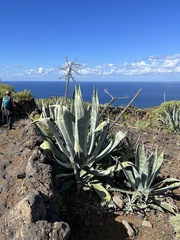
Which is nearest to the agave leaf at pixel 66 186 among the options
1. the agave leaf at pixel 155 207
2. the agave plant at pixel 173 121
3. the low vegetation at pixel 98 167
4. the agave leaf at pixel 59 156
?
the low vegetation at pixel 98 167

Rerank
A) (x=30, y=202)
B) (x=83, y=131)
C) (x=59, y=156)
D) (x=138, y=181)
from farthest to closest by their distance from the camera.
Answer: (x=59, y=156), (x=83, y=131), (x=138, y=181), (x=30, y=202)

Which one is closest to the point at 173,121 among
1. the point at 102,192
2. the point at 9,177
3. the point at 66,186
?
the point at 102,192

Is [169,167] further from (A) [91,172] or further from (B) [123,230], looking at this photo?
(B) [123,230]

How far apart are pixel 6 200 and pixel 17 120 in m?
7.07

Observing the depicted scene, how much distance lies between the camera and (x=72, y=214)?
11.8ft

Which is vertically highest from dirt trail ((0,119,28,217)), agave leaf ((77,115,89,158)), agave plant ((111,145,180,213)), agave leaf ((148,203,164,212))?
agave leaf ((77,115,89,158))

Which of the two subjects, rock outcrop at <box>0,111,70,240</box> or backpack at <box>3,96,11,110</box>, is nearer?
rock outcrop at <box>0,111,70,240</box>

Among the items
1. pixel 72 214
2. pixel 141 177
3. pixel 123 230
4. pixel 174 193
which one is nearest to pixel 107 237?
pixel 123 230

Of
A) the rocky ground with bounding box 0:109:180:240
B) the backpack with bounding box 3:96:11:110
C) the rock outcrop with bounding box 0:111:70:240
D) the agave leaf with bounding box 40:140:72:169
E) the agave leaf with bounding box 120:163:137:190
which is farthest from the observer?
the backpack with bounding box 3:96:11:110

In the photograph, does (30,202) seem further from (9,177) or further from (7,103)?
(7,103)

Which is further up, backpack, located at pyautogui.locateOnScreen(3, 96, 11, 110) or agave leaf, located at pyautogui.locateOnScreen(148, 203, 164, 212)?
backpack, located at pyautogui.locateOnScreen(3, 96, 11, 110)

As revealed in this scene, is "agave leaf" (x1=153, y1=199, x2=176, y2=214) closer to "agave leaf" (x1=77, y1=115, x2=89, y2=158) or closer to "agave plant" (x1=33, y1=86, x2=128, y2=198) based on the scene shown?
"agave plant" (x1=33, y1=86, x2=128, y2=198)

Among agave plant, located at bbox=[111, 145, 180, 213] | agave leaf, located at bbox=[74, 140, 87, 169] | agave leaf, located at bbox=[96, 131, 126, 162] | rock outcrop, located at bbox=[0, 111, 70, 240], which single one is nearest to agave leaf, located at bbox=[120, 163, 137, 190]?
agave plant, located at bbox=[111, 145, 180, 213]

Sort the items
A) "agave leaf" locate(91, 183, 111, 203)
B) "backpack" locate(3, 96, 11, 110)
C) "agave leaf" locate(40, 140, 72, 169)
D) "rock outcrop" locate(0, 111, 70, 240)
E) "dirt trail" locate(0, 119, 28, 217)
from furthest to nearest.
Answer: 1. "backpack" locate(3, 96, 11, 110)
2. "agave leaf" locate(40, 140, 72, 169)
3. "agave leaf" locate(91, 183, 111, 203)
4. "dirt trail" locate(0, 119, 28, 217)
5. "rock outcrop" locate(0, 111, 70, 240)
